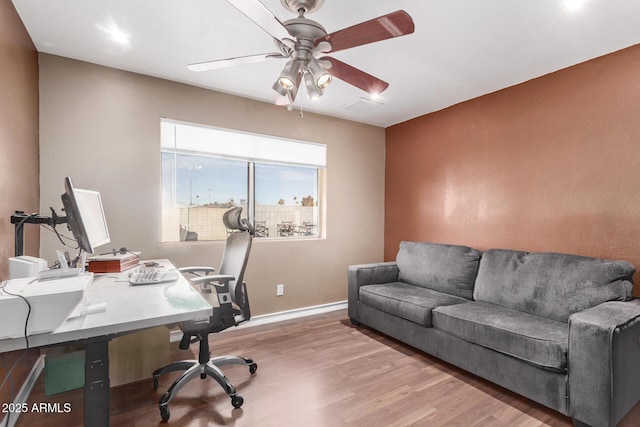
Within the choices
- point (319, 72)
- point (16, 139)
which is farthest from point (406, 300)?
point (16, 139)

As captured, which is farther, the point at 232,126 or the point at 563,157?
the point at 232,126

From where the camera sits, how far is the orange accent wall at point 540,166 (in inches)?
91.3

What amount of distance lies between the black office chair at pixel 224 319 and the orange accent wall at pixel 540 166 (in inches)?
96.7

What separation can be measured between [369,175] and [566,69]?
2.30 meters

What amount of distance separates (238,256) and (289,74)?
4.23 feet

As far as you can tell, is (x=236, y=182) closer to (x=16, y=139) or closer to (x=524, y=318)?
(x=16, y=139)

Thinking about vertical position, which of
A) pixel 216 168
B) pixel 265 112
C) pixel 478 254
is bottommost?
pixel 478 254

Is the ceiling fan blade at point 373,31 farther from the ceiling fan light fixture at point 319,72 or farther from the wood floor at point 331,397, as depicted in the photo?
the wood floor at point 331,397

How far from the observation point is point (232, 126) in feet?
10.8

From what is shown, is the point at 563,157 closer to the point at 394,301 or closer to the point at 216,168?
the point at 394,301

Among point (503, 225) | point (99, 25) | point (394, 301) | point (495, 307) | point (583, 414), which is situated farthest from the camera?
point (503, 225)

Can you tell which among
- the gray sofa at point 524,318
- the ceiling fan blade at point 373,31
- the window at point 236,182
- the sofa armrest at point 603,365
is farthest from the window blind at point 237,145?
the sofa armrest at point 603,365

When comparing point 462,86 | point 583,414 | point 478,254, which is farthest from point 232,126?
point 583,414

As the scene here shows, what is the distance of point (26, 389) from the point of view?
78.6 inches
